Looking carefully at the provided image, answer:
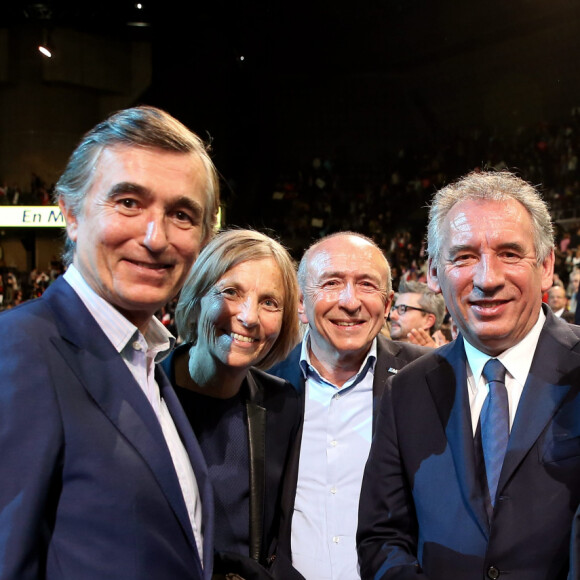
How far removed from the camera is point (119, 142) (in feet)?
4.03

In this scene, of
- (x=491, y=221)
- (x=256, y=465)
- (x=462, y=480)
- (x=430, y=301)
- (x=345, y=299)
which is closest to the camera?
(x=462, y=480)

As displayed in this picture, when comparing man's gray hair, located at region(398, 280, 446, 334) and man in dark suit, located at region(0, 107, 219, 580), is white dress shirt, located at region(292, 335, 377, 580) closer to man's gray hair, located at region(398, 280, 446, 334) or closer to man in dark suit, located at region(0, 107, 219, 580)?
man in dark suit, located at region(0, 107, 219, 580)

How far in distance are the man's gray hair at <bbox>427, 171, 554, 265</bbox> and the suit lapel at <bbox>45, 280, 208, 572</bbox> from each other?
2.96 ft

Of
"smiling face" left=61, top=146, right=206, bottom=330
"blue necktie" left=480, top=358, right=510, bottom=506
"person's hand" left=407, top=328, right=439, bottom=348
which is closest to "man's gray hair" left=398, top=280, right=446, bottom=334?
"person's hand" left=407, top=328, right=439, bottom=348

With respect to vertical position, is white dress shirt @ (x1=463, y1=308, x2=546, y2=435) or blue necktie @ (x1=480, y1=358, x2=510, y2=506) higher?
white dress shirt @ (x1=463, y1=308, x2=546, y2=435)

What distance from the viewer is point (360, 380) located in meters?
2.31

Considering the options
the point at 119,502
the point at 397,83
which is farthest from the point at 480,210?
the point at 397,83

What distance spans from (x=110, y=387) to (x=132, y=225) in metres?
0.31

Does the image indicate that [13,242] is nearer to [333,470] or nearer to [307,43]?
[307,43]

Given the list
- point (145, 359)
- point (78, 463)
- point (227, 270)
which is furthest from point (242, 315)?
point (78, 463)

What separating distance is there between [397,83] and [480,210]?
18.2m

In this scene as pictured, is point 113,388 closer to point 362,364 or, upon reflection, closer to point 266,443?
point 266,443

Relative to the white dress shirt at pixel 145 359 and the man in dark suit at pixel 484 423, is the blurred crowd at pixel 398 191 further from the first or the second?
the white dress shirt at pixel 145 359

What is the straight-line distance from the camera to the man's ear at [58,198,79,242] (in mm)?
1269
